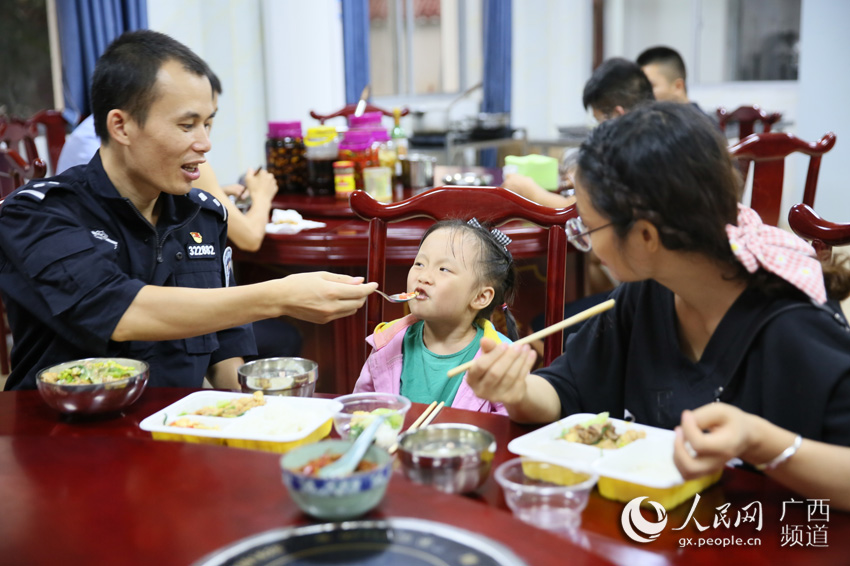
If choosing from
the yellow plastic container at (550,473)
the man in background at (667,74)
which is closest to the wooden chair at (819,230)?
the yellow plastic container at (550,473)

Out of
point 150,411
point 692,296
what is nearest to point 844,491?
point 692,296

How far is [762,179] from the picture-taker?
264 centimetres

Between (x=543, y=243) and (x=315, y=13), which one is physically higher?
(x=315, y=13)

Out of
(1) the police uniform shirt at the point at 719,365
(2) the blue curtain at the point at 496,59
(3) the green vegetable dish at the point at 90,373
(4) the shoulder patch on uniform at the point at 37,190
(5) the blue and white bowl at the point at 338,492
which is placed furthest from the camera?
(2) the blue curtain at the point at 496,59

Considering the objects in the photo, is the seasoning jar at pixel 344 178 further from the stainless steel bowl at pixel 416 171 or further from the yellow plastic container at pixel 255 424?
the yellow plastic container at pixel 255 424

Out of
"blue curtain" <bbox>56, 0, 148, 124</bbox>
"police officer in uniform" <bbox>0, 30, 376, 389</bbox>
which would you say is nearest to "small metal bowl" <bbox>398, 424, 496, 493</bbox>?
"police officer in uniform" <bbox>0, 30, 376, 389</bbox>

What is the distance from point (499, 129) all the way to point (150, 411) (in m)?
4.98

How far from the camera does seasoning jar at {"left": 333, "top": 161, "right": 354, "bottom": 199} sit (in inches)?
124

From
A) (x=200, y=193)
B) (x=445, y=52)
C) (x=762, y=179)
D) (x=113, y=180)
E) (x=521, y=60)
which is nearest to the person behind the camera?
(x=113, y=180)

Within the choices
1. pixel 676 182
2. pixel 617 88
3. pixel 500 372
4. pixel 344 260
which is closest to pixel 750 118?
pixel 617 88

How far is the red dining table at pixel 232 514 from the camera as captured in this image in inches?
31.6

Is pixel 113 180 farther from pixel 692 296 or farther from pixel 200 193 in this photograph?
pixel 692 296

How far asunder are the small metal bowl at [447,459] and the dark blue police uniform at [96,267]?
0.68 metres

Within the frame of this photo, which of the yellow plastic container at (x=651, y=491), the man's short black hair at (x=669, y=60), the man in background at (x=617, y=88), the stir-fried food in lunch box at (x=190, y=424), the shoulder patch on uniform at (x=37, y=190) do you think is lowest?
the stir-fried food in lunch box at (x=190, y=424)
